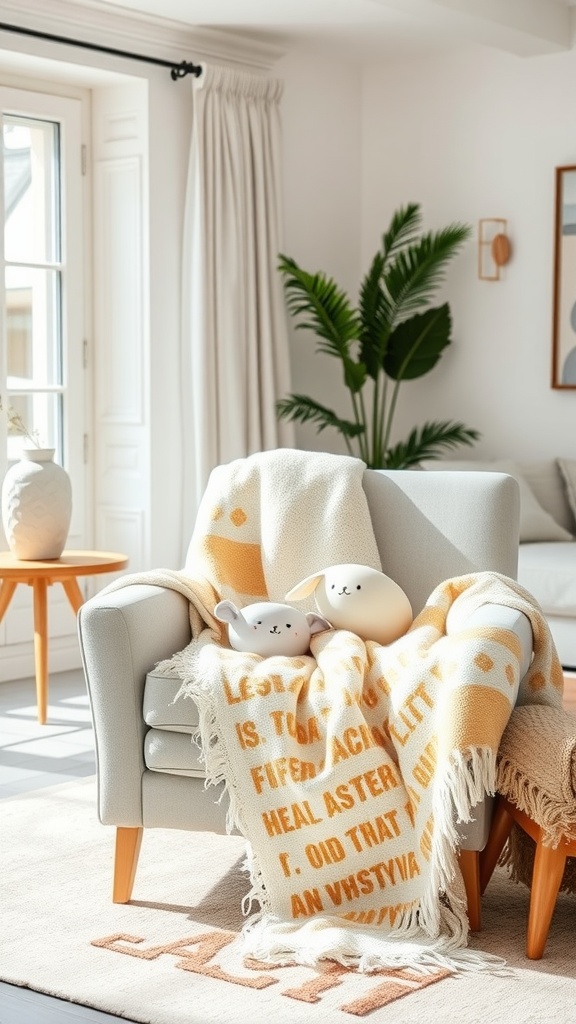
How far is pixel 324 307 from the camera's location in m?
5.48

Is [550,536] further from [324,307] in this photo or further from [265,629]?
[265,629]

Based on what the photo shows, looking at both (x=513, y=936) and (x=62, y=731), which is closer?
(x=513, y=936)

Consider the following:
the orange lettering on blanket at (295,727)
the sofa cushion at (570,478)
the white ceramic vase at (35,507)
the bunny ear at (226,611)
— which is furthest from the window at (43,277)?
the orange lettering on blanket at (295,727)

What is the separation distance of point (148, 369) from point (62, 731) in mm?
1570

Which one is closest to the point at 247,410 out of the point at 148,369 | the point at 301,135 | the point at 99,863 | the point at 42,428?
the point at 148,369

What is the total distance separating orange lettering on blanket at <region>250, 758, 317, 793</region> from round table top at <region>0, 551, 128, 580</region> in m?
1.77

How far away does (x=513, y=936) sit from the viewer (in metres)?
2.64

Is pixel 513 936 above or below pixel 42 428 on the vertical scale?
below

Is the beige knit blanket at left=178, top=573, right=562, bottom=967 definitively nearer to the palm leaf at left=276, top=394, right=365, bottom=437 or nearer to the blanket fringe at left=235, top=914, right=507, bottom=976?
the blanket fringe at left=235, top=914, right=507, bottom=976

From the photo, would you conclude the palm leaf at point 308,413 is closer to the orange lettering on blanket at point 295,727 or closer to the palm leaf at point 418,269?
the palm leaf at point 418,269

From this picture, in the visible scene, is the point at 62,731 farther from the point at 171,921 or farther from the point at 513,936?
the point at 513,936

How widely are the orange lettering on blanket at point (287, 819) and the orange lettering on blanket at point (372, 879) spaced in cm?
12

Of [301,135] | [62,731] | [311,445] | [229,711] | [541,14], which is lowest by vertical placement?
[62,731]

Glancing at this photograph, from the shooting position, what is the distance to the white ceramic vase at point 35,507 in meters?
4.36
